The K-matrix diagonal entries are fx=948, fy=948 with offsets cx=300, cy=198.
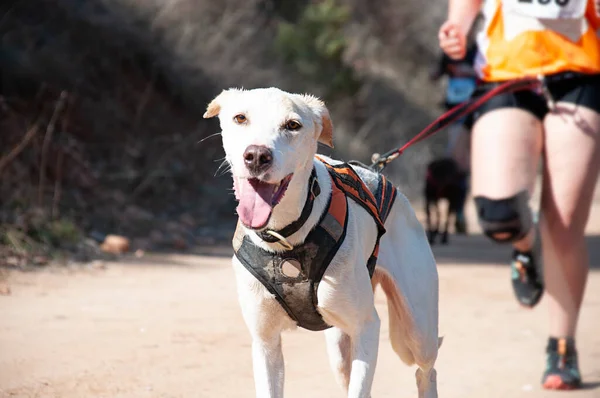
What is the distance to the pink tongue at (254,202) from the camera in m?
3.25

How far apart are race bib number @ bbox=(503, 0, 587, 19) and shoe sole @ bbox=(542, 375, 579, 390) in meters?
1.96

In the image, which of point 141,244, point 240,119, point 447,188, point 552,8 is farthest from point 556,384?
point 447,188

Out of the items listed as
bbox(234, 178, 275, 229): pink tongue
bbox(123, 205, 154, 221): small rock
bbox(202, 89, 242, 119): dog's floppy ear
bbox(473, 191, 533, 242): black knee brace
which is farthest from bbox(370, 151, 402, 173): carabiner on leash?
bbox(123, 205, 154, 221): small rock

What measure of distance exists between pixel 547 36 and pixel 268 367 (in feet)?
8.39

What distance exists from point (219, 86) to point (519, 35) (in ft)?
32.2

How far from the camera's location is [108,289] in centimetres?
746

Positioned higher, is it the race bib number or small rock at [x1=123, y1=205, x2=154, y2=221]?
the race bib number

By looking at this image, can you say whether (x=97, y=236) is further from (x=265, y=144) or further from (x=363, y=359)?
(x=265, y=144)

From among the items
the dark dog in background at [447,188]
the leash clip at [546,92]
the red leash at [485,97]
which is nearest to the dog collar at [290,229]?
the red leash at [485,97]

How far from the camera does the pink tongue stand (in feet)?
10.7

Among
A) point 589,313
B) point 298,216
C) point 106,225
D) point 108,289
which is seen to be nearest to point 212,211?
point 106,225

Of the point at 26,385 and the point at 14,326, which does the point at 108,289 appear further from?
the point at 26,385

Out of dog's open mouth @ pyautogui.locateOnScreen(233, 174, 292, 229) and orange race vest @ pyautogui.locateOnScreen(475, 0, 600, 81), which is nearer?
dog's open mouth @ pyautogui.locateOnScreen(233, 174, 292, 229)

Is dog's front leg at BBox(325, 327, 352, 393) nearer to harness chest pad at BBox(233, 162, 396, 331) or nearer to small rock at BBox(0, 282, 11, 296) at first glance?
harness chest pad at BBox(233, 162, 396, 331)
